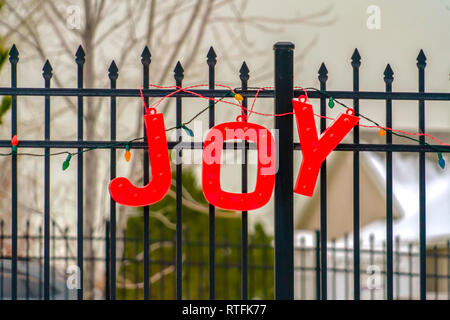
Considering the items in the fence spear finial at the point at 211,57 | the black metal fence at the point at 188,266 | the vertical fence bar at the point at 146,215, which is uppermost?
the fence spear finial at the point at 211,57

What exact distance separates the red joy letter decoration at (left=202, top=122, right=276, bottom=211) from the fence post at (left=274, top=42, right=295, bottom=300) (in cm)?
10

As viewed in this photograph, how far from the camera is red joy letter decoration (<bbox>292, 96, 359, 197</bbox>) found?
4.23 metres

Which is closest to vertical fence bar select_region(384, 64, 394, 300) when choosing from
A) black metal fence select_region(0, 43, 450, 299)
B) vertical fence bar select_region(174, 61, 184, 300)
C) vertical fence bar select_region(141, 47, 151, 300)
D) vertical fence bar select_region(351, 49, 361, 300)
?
black metal fence select_region(0, 43, 450, 299)

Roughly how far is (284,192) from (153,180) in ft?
3.19

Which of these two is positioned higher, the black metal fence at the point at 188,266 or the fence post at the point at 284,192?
the fence post at the point at 284,192

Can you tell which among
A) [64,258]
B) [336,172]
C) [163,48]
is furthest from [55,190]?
[336,172]

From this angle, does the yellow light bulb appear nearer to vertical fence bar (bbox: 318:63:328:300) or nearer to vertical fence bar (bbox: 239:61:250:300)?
vertical fence bar (bbox: 239:61:250:300)

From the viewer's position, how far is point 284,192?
14.1ft

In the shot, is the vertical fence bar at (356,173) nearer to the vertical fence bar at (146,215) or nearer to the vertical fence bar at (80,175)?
the vertical fence bar at (146,215)

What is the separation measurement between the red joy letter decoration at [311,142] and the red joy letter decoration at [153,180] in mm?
984

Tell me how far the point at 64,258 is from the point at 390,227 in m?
6.73

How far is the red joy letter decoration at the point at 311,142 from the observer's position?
4230 millimetres

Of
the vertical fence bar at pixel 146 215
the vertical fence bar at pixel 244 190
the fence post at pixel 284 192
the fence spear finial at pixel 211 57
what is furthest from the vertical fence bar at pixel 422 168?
the vertical fence bar at pixel 146 215
